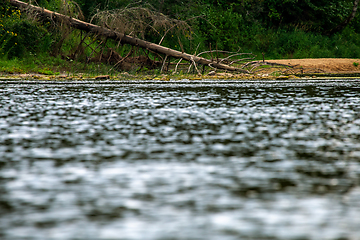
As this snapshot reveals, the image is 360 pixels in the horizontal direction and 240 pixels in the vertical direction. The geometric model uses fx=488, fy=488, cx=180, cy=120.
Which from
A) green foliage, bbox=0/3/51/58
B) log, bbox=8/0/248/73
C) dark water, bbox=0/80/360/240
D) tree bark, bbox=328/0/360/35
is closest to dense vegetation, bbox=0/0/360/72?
green foliage, bbox=0/3/51/58

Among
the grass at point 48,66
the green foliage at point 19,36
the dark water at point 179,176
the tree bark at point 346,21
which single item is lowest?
the grass at point 48,66

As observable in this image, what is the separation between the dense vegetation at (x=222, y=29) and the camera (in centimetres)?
2281

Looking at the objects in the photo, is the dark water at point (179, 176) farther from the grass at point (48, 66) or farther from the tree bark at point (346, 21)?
the tree bark at point (346, 21)

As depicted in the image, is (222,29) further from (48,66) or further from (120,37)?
(48,66)

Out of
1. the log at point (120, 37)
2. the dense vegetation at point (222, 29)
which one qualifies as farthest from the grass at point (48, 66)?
the log at point (120, 37)

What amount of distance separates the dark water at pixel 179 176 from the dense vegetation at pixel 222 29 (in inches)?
571

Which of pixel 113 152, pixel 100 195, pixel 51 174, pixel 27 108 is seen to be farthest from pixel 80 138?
pixel 27 108

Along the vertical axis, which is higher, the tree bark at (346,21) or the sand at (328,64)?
the tree bark at (346,21)

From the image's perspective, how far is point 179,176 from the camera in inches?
156

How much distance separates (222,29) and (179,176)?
30936 millimetres

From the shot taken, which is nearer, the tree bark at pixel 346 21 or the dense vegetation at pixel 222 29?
the dense vegetation at pixel 222 29

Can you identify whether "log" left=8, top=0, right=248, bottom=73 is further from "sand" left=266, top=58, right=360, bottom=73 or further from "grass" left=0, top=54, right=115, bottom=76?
"sand" left=266, top=58, right=360, bottom=73

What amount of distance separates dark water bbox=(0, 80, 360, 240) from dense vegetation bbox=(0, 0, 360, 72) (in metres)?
14.5

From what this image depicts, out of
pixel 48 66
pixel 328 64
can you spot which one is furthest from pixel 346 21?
pixel 48 66
